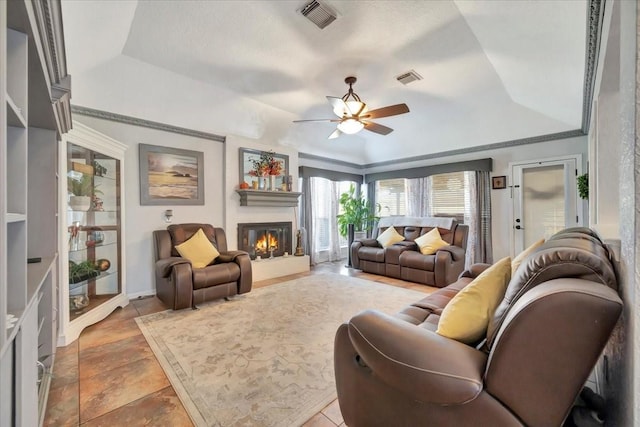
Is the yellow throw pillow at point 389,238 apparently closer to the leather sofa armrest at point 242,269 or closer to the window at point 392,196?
the window at point 392,196

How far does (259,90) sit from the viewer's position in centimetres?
395

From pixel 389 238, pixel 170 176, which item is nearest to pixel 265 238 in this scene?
pixel 170 176

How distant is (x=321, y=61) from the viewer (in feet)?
10.6

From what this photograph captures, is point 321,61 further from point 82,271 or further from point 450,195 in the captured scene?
point 450,195

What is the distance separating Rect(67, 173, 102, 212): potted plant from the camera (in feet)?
8.64

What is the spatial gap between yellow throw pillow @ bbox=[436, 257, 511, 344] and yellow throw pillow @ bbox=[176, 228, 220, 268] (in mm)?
3139

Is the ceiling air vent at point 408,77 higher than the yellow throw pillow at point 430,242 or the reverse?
higher

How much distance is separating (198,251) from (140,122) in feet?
6.36

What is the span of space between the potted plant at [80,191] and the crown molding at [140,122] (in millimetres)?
954

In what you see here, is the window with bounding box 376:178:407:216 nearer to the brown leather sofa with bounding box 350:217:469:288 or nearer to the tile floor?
the brown leather sofa with bounding box 350:217:469:288

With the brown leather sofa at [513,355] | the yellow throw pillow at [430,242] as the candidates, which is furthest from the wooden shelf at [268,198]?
the brown leather sofa at [513,355]

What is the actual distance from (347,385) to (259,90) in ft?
12.7

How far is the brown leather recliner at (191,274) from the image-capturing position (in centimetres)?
302

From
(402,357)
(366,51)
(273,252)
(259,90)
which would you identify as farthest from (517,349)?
(273,252)
